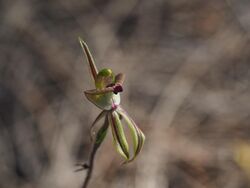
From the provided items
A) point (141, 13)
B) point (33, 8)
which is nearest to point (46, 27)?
point (33, 8)

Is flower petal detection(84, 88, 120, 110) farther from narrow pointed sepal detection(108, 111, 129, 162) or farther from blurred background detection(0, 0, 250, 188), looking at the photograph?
blurred background detection(0, 0, 250, 188)

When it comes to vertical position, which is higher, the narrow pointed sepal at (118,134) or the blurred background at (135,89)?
the blurred background at (135,89)

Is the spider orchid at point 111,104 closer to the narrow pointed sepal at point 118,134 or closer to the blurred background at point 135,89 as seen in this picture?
the narrow pointed sepal at point 118,134

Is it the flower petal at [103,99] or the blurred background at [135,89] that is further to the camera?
the blurred background at [135,89]

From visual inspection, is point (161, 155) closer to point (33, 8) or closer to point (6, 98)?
point (6, 98)

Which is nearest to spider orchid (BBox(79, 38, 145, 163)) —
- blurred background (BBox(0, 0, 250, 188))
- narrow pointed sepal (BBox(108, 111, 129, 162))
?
narrow pointed sepal (BBox(108, 111, 129, 162))

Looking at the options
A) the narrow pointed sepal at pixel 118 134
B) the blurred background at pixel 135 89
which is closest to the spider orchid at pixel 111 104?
the narrow pointed sepal at pixel 118 134

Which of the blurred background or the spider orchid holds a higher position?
the blurred background

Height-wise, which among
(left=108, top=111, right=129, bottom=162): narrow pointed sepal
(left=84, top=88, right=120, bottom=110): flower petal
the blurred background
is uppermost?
the blurred background
